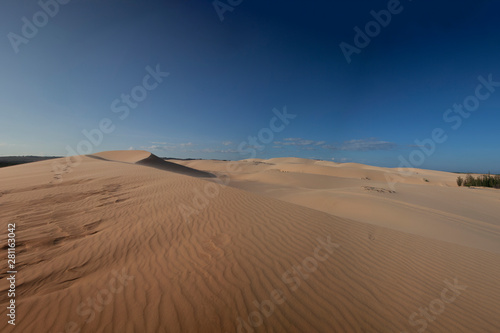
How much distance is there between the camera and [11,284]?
304 cm

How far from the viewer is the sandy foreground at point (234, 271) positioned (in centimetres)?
254

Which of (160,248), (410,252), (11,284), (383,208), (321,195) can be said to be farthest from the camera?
(321,195)

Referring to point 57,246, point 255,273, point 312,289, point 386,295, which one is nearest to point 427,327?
point 386,295

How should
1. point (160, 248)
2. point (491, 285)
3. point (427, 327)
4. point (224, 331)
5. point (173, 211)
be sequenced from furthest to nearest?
point (173, 211) → point (160, 248) → point (491, 285) → point (427, 327) → point (224, 331)

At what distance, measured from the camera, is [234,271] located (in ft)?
10.8

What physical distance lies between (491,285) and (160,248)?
6507 millimetres

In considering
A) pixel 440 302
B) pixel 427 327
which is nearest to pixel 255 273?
pixel 427 327

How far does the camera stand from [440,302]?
3.22 metres

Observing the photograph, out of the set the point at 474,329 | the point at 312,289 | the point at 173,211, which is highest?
the point at 173,211

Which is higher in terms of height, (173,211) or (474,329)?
(173,211)

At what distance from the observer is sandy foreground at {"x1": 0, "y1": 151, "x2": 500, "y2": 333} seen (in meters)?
2.54

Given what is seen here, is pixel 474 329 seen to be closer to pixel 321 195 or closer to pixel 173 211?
pixel 173 211

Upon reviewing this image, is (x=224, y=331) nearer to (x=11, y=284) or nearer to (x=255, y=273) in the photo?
(x=255, y=273)

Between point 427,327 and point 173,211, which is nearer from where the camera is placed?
point 427,327
